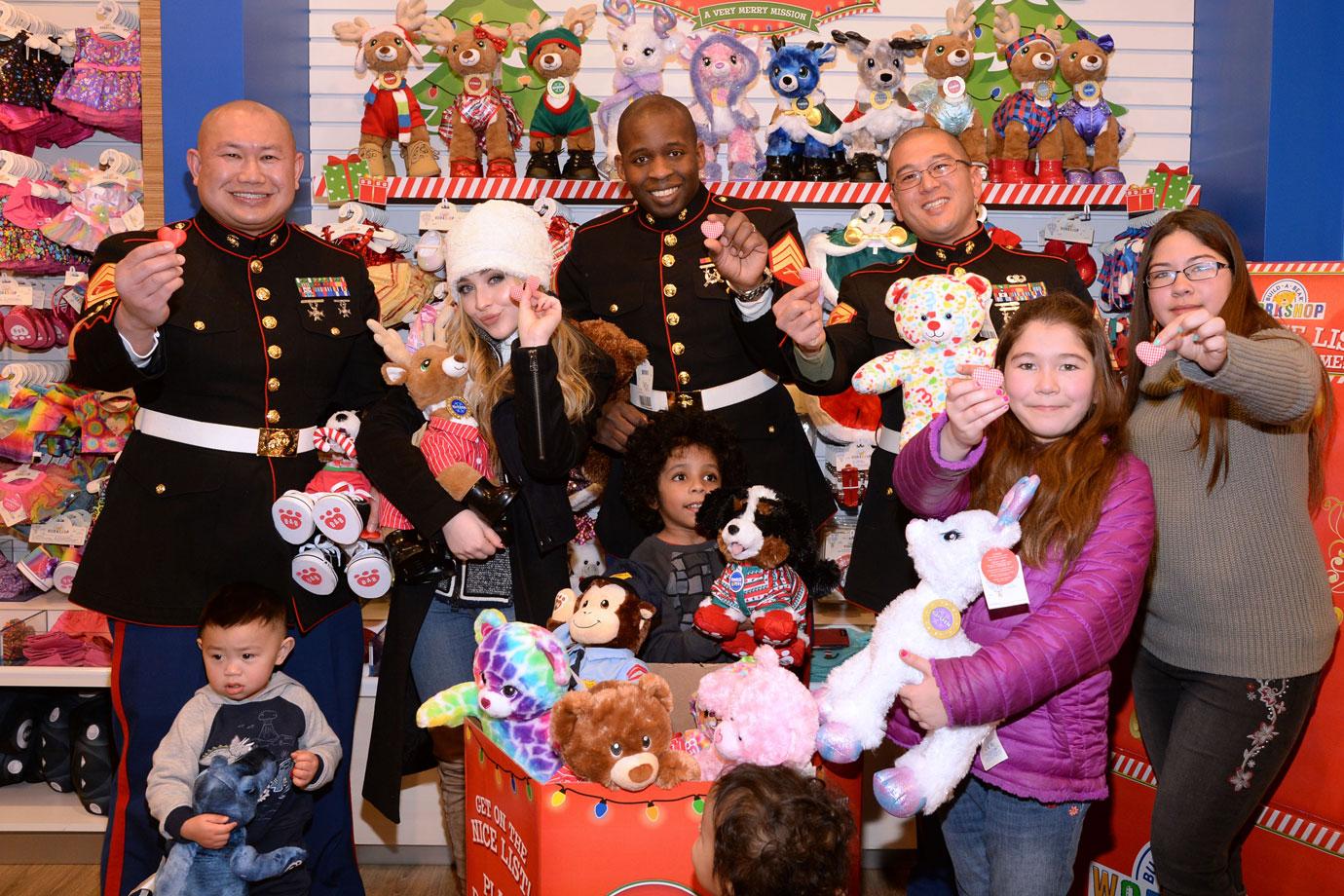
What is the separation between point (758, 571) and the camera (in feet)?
7.81

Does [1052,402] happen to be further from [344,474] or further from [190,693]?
[190,693]

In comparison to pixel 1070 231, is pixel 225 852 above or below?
below

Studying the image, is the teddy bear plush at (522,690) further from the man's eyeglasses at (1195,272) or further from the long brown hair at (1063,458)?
the man's eyeglasses at (1195,272)

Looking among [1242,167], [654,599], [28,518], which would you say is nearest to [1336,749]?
[654,599]

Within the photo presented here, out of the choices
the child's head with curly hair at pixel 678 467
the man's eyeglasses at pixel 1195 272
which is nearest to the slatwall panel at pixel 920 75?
the child's head with curly hair at pixel 678 467

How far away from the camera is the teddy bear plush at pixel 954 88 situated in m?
3.95

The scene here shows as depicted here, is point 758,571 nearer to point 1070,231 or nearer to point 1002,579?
point 1002,579

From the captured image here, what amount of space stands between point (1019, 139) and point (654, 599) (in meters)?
2.41

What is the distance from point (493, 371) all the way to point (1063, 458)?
1227mm

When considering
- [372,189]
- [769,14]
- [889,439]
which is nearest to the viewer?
[889,439]

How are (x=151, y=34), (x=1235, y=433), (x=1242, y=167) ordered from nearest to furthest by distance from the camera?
(x=1235, y=433), (x=151, y=34), (x=1242, y=167)

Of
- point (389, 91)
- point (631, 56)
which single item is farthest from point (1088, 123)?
point (389, 91)

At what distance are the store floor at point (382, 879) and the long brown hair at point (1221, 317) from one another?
1.65 metres

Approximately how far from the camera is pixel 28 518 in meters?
3.64
